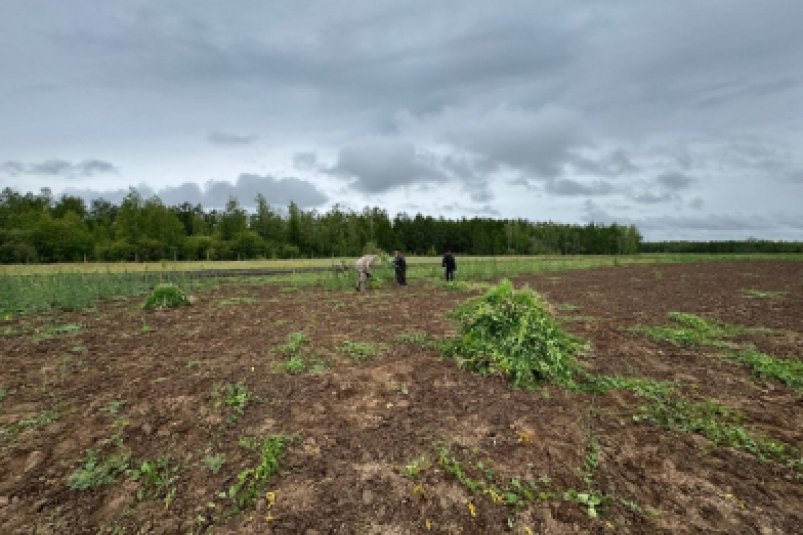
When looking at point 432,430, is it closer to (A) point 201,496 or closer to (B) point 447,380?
(B) point 447,380

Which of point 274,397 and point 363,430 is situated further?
point 274,397

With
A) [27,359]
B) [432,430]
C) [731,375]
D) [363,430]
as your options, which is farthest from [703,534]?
[27,359]

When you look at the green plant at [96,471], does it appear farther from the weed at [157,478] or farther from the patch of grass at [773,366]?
the patch of grass at [773,366]

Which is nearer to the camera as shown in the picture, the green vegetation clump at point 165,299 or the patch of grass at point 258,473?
the patch of grass at point 258,473

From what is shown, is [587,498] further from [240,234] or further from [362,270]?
[240,234]

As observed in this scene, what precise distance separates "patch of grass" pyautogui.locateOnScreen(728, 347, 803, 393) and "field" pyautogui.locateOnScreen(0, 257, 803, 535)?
4 centimetres

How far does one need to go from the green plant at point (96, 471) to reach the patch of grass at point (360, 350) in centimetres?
365

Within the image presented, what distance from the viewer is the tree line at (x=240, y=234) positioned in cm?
4734

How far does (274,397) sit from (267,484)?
6.17 feet

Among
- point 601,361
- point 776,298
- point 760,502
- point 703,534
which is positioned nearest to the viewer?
point 703,534

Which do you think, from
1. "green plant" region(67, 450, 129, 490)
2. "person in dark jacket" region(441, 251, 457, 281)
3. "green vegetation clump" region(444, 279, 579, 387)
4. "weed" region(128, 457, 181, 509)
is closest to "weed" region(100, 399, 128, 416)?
"green plant" region(67, 450, 129, 490)

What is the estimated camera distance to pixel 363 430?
4.53 meters

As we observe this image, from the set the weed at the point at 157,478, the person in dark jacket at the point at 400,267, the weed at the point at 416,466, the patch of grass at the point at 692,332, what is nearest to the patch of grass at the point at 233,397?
the weed at the point at 157,478

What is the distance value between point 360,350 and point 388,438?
3.24 m
